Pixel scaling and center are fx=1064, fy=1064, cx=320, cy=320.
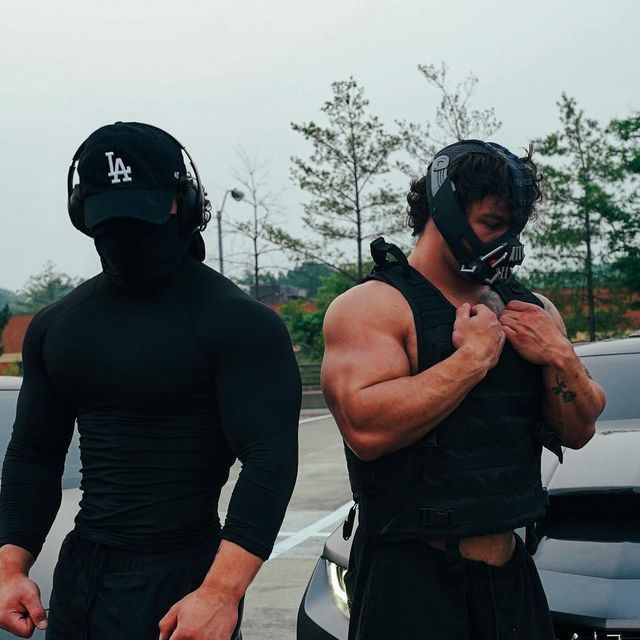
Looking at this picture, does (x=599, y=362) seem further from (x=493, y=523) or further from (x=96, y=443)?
(x=96, y=443)

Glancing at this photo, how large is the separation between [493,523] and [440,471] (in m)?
0.17

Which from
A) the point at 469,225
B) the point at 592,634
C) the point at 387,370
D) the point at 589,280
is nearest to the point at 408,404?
the point at 387,370

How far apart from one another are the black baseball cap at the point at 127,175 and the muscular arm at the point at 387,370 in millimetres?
517

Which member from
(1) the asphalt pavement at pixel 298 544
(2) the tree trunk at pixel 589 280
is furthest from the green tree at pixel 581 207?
(1) the asphalt pavement at pixel 298 544

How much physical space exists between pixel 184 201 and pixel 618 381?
3039mm

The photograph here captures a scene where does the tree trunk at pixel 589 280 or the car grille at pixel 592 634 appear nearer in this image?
the car grille at pixel 592 634

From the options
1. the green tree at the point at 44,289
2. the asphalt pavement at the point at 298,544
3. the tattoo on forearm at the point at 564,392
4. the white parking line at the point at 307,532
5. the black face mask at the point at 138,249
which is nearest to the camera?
the black face mask at the point at 138,249

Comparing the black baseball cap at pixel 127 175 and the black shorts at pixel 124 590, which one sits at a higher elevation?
the black baseball cap at pixel 127 175

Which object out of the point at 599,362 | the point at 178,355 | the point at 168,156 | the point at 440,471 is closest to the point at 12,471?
the point at 178,355

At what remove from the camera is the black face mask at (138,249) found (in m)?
2.29

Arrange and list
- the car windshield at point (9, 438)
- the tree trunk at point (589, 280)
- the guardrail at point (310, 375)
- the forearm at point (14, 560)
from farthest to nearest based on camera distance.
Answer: the guardrail at point (310, 375)
the tree trunk at point (589, 280)
the car windshield at point (9, 438)
the forearm at point (14, 560)

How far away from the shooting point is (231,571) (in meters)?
2.13

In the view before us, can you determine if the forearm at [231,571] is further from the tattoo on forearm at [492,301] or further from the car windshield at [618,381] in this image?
the car windshield at [618,381]

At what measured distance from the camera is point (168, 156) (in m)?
2.38
